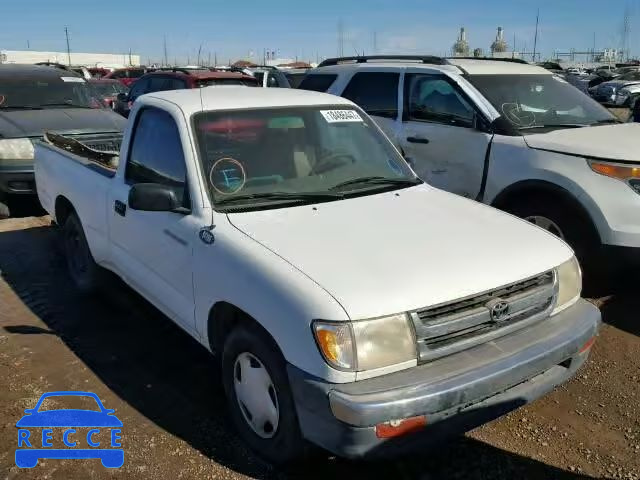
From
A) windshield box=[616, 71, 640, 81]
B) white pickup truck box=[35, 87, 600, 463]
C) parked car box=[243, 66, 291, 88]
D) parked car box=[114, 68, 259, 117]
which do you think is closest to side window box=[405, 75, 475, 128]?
white pickup truck box=[35, 87, 600, 463]

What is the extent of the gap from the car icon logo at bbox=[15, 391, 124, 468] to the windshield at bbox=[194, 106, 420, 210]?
1.36 m

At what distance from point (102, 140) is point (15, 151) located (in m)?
0.99

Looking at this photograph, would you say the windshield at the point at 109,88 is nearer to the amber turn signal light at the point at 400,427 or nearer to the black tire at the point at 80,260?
→ the black tire at the point at 80,260

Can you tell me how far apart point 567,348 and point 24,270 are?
4.95 meters

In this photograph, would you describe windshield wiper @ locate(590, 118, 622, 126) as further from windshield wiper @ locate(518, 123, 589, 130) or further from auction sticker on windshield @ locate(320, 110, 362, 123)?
auction sticker on windshield @ locate(320, 110, 362, 123)

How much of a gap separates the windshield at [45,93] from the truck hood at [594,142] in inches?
258

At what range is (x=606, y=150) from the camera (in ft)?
15.6

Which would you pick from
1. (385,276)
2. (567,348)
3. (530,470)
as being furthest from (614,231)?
(385,276)

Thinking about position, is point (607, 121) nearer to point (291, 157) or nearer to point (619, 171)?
point (619, 171)

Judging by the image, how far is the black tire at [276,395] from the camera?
9.00ft

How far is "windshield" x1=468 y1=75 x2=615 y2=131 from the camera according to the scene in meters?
5.65

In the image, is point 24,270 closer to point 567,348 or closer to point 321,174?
point 321,174

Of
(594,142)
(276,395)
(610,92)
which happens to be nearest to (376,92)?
(594,142)

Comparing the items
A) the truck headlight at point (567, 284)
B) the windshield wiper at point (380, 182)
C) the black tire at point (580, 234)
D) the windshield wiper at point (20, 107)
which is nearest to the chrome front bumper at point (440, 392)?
the truck headlight at point (567, 284)
